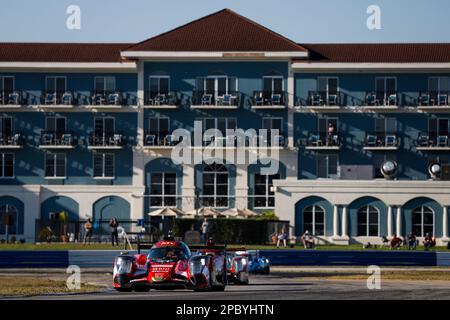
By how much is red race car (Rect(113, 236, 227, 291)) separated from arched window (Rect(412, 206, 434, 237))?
50.5 metres

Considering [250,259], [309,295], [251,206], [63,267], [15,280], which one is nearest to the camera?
[309,295]

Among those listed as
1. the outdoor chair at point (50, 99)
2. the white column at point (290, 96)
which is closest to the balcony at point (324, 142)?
the white column at point (290, 96)

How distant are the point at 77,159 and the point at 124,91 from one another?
20.0ft

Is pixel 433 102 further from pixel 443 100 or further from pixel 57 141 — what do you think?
pixel 57 141

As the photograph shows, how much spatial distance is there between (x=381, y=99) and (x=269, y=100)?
326 inches

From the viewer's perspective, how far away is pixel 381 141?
8681 centimetres

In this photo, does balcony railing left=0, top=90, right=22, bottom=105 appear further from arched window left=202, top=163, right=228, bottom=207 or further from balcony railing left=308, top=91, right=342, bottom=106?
balcony railing left=308, top=91, right=342, bottom=106

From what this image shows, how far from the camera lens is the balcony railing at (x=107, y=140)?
283ft

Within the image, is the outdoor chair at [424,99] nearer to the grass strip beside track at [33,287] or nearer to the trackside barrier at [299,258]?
the trackside barrier at [299,258]

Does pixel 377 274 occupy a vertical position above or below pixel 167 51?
below

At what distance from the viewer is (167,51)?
8600 cm

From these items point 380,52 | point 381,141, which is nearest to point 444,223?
point 381,141

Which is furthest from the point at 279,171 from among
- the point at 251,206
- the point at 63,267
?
the point at 63,267

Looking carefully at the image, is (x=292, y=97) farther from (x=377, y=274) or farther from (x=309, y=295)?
(x=309, y=295)
